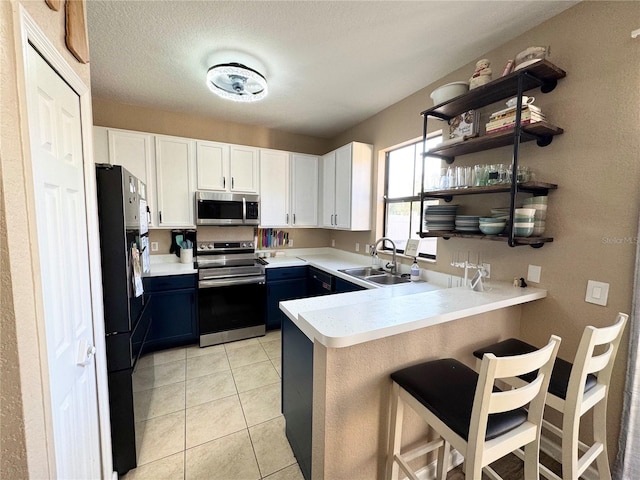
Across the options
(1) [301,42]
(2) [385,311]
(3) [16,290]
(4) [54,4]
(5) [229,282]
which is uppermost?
(1) [301,42]

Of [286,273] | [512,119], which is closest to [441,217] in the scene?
[512,119]

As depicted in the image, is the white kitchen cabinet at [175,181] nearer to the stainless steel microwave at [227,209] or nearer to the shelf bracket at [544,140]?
the stainless steel microwave at [227,209]

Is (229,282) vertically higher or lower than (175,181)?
lower

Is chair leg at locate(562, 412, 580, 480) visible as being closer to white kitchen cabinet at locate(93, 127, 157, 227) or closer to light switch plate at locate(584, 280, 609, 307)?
light switch plate at locate(584, 280, 609, 307)

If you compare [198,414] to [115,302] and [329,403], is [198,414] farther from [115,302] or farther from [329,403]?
[329,403]

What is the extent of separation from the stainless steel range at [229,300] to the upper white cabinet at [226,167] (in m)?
0.88

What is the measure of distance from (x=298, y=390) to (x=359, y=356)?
54 centimetres

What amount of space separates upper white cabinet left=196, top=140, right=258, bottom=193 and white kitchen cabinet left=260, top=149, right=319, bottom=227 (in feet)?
0.45

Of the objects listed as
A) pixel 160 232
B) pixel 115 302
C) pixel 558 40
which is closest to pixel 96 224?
pixel 115 302

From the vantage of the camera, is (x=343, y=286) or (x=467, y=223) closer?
(x=467, y=223)

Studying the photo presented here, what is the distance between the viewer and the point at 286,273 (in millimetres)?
3287

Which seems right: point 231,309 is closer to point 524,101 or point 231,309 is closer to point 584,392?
point 584,392

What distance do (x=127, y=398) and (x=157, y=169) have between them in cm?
233

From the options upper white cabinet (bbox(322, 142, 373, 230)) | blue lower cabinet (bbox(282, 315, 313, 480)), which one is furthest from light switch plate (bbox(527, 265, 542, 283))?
upper white cabinet (bbox(322, 142, 373, 230))
